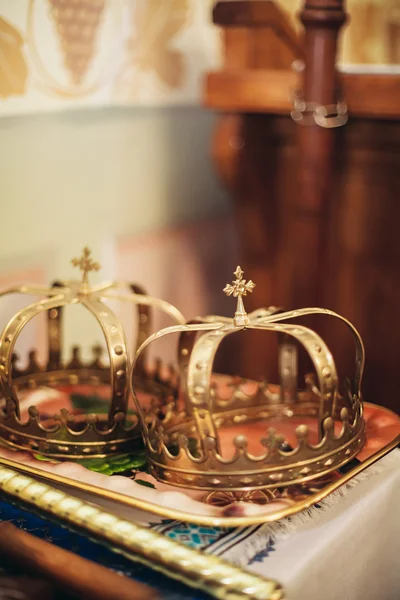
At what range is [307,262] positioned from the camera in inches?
54.1

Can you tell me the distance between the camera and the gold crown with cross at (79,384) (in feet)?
2.95

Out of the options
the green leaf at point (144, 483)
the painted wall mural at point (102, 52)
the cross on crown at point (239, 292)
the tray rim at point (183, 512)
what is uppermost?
the painted wall mural at point (102, 52)

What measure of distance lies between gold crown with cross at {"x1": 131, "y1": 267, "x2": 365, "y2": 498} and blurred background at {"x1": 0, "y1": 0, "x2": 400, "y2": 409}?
42 cm

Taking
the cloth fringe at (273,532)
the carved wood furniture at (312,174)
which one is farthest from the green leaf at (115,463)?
the carved wood furniture at (312,174)

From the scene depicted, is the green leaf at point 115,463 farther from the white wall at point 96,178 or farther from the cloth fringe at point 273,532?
the white wall at point 96,178

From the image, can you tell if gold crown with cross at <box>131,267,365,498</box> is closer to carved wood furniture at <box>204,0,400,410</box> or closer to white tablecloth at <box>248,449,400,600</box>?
white tablecloth at <box>248,449,400,600</box>

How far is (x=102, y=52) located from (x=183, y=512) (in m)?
0.94

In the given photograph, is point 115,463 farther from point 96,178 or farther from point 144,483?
point 96,178

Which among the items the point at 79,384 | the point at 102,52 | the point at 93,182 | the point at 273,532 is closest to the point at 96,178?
the point at 93,182

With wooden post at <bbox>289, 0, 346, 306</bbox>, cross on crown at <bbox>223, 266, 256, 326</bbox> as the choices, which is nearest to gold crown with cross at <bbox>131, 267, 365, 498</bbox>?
cross on crown at <bbox>223, 266, 256, 326</bbox>

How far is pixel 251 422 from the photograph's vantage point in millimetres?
983

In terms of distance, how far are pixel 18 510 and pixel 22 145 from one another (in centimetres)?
67

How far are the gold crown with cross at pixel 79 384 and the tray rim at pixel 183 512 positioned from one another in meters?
0.05

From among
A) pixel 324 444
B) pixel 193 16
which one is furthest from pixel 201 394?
pixel 193 16
